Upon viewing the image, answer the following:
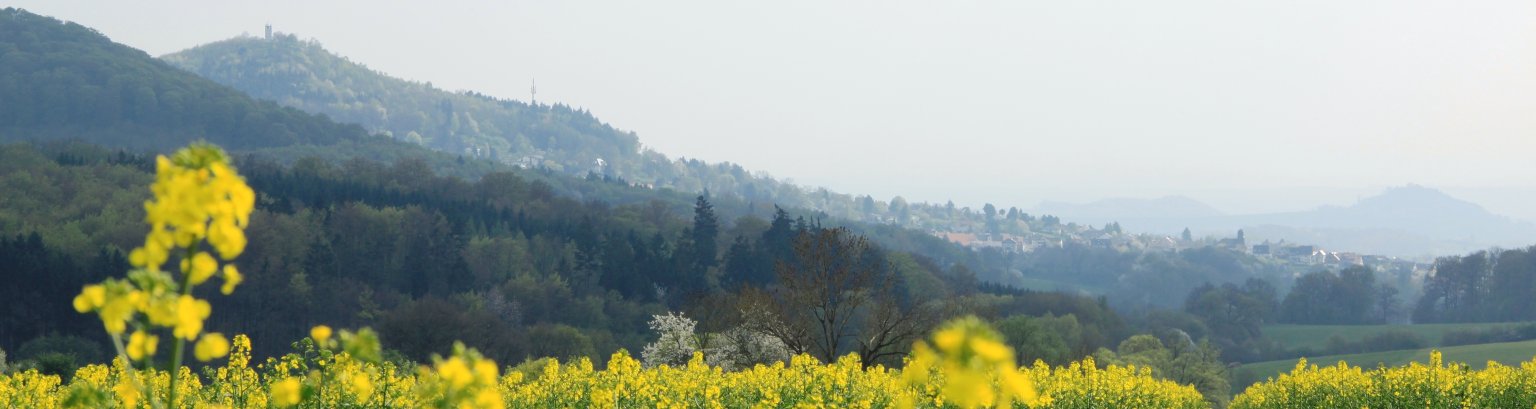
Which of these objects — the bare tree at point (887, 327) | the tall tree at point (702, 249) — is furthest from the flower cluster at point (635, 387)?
the tall tree at point (702, 249)

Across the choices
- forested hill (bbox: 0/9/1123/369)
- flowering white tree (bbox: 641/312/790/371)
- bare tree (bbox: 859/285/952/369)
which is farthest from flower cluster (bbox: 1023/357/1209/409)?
forested hill (bbox: 0/9/1123/369)

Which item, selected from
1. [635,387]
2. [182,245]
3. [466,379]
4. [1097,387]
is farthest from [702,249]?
[182,245]

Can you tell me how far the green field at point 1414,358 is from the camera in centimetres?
8669

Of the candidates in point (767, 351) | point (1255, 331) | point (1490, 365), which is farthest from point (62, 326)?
point (1255, 331)

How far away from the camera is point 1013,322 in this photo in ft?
253

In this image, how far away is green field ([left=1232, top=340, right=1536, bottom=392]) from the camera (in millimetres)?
86688

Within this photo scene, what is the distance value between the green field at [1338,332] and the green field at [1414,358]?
9192 mm

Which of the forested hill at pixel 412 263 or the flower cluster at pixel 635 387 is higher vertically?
the flower cluster at pixel 635 387

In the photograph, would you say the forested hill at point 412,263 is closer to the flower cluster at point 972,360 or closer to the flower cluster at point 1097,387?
the flower cluster at point 1097,387

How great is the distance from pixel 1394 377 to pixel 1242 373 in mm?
85513

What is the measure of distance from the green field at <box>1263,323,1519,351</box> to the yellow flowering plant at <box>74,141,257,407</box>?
126501 millimetres

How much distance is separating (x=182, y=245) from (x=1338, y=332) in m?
143

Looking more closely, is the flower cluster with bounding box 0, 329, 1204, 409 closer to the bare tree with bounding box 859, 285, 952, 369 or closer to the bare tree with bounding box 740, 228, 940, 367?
the bare tree with bounding box 859, 285, 952, 369

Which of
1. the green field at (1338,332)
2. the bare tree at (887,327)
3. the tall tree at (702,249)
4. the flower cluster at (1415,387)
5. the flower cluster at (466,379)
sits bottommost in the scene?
the green field at (1338,332)
